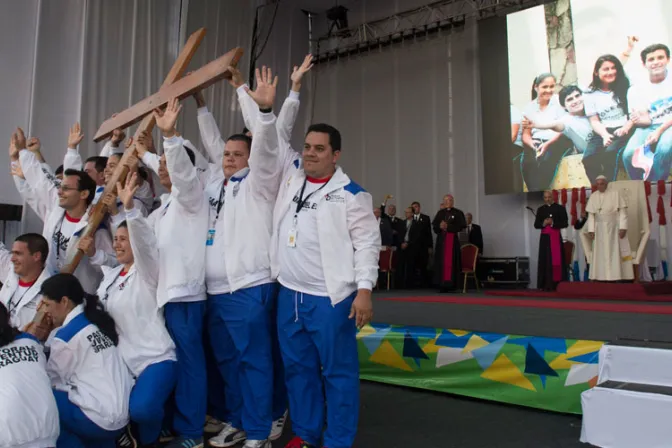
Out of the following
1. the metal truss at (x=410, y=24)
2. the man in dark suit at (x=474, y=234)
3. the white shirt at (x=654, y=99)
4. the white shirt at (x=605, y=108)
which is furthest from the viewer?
the man in dark suit at (x=474, y=234)

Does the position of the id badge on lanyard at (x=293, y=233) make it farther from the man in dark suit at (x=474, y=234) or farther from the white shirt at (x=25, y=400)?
the man in dark suit at (x=474, y=234)

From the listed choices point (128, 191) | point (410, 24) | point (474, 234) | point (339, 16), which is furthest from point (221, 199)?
point (339, 16)

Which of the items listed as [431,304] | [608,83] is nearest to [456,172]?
[608,83]

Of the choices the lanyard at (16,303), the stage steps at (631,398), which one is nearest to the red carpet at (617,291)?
the stage steps at (631,398)

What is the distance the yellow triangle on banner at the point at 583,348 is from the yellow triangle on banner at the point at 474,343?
480mm

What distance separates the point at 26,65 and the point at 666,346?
24.6 feet

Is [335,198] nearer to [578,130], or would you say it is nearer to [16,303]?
[16,303]

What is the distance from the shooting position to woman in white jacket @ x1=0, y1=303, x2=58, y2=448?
166cm

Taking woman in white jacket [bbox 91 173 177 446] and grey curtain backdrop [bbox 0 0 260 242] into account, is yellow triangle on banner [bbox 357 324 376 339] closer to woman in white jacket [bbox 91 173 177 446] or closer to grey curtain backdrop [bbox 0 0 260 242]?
woman in white jacket [bbox 91 173 177 446]

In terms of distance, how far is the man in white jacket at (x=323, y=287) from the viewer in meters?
2.10

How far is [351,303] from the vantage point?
218cm

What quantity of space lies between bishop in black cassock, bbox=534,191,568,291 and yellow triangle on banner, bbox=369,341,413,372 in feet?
15.6

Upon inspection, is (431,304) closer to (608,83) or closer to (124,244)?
(124,244)

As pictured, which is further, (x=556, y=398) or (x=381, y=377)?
(x=381, y=377)
